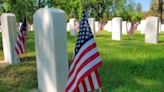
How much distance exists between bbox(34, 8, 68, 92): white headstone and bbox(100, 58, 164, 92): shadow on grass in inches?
36.4

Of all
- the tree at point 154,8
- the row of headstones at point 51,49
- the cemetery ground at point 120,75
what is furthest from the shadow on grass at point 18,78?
the tree at point 154,8

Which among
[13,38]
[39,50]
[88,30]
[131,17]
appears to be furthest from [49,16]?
[131,17]

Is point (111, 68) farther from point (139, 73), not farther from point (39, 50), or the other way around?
point (39, 50)

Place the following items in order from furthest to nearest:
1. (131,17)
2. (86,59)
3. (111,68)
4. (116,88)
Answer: (131,17), (111,68), (116,88), (86,59)

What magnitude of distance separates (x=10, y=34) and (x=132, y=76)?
13.7ft

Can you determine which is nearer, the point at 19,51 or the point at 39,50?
the point at 39,50

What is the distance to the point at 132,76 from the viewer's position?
6.39 meters

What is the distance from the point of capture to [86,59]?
4.10 m

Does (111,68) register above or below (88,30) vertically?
below

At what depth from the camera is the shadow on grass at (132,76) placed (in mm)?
5523

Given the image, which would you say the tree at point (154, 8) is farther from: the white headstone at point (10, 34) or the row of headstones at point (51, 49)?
the row of headstones at point (51, 49)

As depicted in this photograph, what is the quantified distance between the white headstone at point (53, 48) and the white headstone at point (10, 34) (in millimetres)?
3248

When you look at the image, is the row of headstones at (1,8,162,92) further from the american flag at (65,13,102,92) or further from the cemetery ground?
the american flag at (65,13,102,92)

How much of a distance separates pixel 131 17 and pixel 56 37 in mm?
39840
